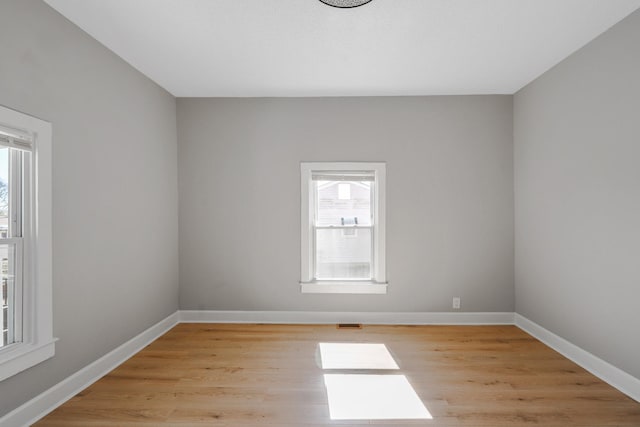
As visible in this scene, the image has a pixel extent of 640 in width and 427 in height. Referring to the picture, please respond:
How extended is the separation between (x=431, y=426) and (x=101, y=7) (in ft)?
11.4

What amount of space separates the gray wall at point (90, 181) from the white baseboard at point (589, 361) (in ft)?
13.2

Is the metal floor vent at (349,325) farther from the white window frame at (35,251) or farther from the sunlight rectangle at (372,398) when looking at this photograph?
the white window frame at (35,251)

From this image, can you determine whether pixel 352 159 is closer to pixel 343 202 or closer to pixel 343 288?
pixel 343 202

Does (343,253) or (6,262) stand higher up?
(6,262)

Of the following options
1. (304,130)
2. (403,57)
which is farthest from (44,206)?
(403,57)

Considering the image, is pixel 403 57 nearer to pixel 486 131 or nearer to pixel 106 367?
pixel 486 131

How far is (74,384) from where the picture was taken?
8.47ft

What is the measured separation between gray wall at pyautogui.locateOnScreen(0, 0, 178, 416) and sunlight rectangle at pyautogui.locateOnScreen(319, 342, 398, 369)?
186cm

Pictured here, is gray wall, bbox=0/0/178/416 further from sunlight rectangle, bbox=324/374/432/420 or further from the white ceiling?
sunlight rectangle, bbox=324/374/432/420

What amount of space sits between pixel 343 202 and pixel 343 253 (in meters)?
0.63

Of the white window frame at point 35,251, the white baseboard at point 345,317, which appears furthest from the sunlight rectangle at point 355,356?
the white window frame at point 35,251

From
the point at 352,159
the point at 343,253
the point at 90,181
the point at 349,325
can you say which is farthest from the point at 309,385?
the point at 352,159

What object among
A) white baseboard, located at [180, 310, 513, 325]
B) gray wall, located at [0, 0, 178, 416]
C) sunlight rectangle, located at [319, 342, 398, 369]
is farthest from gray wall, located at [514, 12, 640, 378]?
gray wall, located at [0, 0, 178, 416]

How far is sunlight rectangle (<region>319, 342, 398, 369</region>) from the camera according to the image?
304 cm
